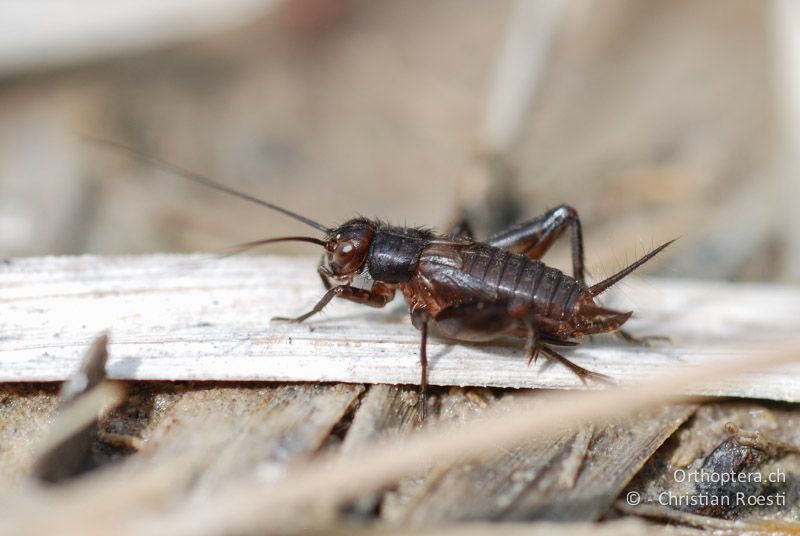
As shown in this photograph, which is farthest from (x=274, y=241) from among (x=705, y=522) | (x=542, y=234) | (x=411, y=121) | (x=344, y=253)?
(x=411, y=121)

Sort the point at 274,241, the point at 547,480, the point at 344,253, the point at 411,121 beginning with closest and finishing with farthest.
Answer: the point at 547,480
the point at 274,241
the point at 344,253
the point at 411,121

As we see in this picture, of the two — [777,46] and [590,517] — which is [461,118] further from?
[590,517]

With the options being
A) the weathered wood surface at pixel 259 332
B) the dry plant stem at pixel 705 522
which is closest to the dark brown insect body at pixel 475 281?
the weathered wood surface at pixel 259 332

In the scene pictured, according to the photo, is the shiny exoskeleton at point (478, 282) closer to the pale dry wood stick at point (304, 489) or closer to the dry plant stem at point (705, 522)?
the dry plant stem at point (705, 522)

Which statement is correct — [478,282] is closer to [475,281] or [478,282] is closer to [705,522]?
[475,281]

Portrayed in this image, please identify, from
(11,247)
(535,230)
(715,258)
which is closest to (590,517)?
(535,230)

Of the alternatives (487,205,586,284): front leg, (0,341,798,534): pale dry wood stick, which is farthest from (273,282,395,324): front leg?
(0,341,798,534): pale dry wood stick
